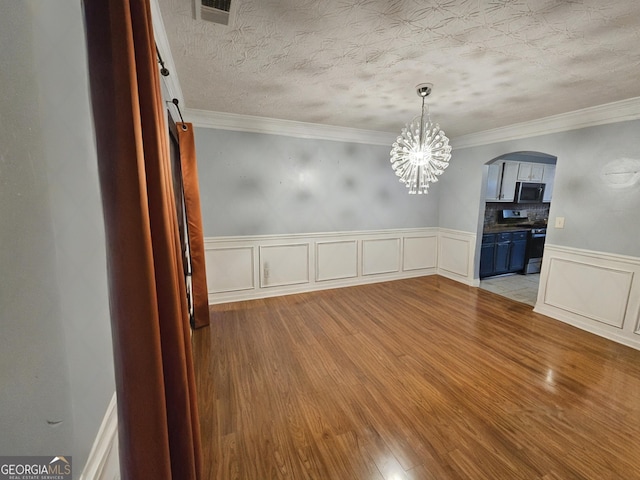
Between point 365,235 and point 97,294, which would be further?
point 365,235

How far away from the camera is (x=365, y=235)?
4.39m

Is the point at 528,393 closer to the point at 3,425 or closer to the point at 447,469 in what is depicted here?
the point at 447,469

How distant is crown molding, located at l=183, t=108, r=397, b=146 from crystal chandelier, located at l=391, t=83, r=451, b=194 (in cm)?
166

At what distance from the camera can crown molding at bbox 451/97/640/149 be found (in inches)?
103

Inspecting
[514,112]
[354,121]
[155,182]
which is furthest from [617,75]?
[155,182]

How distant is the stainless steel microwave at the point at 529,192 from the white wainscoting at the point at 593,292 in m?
2.23

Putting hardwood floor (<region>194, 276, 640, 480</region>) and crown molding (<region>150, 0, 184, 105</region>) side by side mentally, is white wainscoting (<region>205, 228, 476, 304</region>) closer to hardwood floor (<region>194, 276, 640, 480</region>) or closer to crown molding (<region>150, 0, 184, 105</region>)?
hardwood floor (<region>194, 276, 640, 480</region>)

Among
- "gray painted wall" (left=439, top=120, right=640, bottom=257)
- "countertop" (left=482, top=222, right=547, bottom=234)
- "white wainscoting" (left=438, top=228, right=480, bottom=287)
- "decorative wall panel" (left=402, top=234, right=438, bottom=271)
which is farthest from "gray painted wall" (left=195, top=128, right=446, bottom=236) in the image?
"gray painted wall" (left=439, top=120, right=640, bottom=257)

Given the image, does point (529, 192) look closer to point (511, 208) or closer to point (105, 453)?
point (511, 208)

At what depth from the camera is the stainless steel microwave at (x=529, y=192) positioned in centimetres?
512

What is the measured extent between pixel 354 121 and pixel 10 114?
3.54m

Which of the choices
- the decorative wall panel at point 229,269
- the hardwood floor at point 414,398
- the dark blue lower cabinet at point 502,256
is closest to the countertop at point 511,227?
the dark blue lower cabinet at point 502,256

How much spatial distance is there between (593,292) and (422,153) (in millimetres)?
2644

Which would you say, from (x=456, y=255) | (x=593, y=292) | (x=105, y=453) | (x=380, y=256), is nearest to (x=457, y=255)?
(x=456, y=255)
